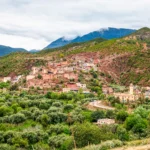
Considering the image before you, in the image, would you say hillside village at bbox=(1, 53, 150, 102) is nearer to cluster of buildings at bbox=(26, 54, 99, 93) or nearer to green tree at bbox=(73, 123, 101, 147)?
cluster of buildings at bbox=(26, 54, 99, 93)

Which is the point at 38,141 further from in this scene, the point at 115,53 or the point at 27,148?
the point at 115,53

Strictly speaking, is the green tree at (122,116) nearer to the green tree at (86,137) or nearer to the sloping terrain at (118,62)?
the green tree at (86,137)

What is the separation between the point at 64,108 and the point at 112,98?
838 cm

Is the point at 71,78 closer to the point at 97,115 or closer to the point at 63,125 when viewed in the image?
the point at 97,115

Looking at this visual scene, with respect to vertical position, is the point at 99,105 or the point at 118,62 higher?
the point at 118,62

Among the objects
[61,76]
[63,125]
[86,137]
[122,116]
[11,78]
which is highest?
[61,76]

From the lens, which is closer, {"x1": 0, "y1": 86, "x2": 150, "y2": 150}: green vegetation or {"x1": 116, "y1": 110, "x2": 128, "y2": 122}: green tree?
{"x1": 0, "y1": 86, "x2": 150, "y2": 150}: green vegetation

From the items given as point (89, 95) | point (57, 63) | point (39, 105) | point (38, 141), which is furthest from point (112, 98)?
point (57, 63)

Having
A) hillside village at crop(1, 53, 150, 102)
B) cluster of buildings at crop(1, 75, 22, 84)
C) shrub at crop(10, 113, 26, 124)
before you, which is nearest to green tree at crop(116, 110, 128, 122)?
shrub at crop(10, 113, 26, 124)

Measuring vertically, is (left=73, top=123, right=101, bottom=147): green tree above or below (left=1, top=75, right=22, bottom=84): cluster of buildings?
below

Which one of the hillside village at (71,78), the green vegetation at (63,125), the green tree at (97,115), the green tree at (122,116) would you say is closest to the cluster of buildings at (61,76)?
the hillside village at (71,78)

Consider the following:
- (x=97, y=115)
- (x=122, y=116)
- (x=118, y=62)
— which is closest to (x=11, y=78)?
(x=118, y=62)

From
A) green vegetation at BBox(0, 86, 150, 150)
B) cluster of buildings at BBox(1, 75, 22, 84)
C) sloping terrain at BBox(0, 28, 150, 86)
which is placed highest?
sloping terrain at BBox(0, 28, 150, 86)

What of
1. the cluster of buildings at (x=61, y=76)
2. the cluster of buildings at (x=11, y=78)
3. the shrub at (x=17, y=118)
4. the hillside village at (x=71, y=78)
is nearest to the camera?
the shrub at (x=17, y=118)
